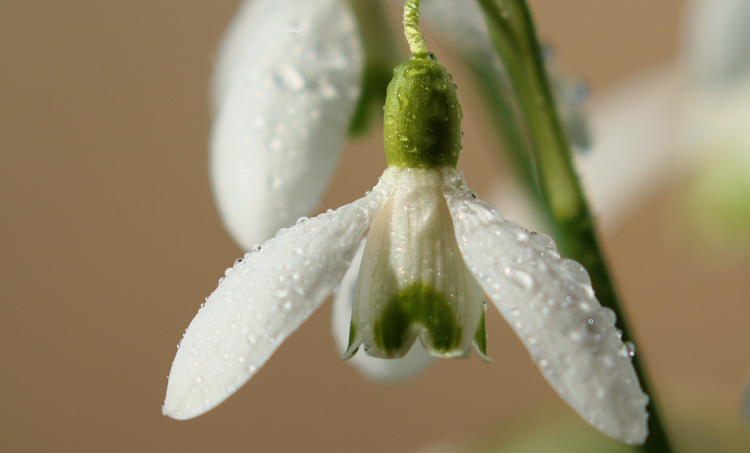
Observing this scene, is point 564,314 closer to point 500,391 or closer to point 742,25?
point 742,25

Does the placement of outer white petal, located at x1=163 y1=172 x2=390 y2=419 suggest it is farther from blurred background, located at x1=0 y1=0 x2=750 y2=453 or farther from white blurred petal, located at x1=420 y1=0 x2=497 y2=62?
blurred background, located at x1=0 y1=0 x2=750 y2=453

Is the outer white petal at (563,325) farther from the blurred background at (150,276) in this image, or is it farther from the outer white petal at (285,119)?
the blurred background at (150,276)

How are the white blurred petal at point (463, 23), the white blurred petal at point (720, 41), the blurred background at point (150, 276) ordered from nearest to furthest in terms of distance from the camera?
the white blurred petal at point (463, 23) → the white blurred petal at point (720, 41) → the blurred background at point (150, 276)

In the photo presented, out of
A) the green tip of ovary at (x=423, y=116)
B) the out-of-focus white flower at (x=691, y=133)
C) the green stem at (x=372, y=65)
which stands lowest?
the green tip of ovary at (x=423, y=116)

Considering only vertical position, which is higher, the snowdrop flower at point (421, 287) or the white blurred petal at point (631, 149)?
the white blurred petal at point (631, 149)

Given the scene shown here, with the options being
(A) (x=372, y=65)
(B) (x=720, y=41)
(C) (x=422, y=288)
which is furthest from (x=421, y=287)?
(B) (x=720, y=41)

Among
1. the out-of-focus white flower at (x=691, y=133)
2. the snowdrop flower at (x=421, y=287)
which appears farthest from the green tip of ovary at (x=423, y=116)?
the out-of-focus white flower at (x=691, y=133)

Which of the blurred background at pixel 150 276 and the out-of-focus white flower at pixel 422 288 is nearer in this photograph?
the out-of-focus white flower at pixel 422 288
